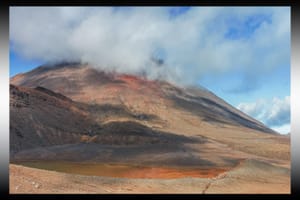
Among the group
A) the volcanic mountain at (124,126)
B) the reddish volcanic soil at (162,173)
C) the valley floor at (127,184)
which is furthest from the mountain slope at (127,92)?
the valley floor at (127,184)

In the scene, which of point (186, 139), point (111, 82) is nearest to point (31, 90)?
point (186, 139)

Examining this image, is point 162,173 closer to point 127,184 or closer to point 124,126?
point 127,184

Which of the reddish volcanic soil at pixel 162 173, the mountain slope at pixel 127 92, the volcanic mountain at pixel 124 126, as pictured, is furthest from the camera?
the mountain slope at pixel 127 92

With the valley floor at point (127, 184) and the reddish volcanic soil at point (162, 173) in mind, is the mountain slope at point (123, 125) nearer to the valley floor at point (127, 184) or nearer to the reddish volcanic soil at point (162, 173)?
the reddish volcanic soil at point (162, 173)

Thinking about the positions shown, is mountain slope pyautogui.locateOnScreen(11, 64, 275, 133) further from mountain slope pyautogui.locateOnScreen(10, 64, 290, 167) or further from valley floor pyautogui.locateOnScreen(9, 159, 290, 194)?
valley floor pyautogui.locateOnScreen(9, 159, 290, 194)

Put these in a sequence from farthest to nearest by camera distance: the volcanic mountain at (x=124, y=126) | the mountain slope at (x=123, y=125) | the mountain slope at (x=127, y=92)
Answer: the mountain slope at (x=127, y=92), the mountain slope at (x=123, y=125), the volcanic mountain at (x=124, y=126)

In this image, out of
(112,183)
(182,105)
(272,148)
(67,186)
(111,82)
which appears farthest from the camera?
(111,82)

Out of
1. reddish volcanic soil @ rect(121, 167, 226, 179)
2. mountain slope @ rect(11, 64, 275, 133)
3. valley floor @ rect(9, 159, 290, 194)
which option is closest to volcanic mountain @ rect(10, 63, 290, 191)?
mountain slope @ rect(11, 64, 275, 133)

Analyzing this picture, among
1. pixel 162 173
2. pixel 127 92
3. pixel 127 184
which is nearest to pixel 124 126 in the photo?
pixel 127 92

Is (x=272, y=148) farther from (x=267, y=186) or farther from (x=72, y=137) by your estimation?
(x=267, y=186)
